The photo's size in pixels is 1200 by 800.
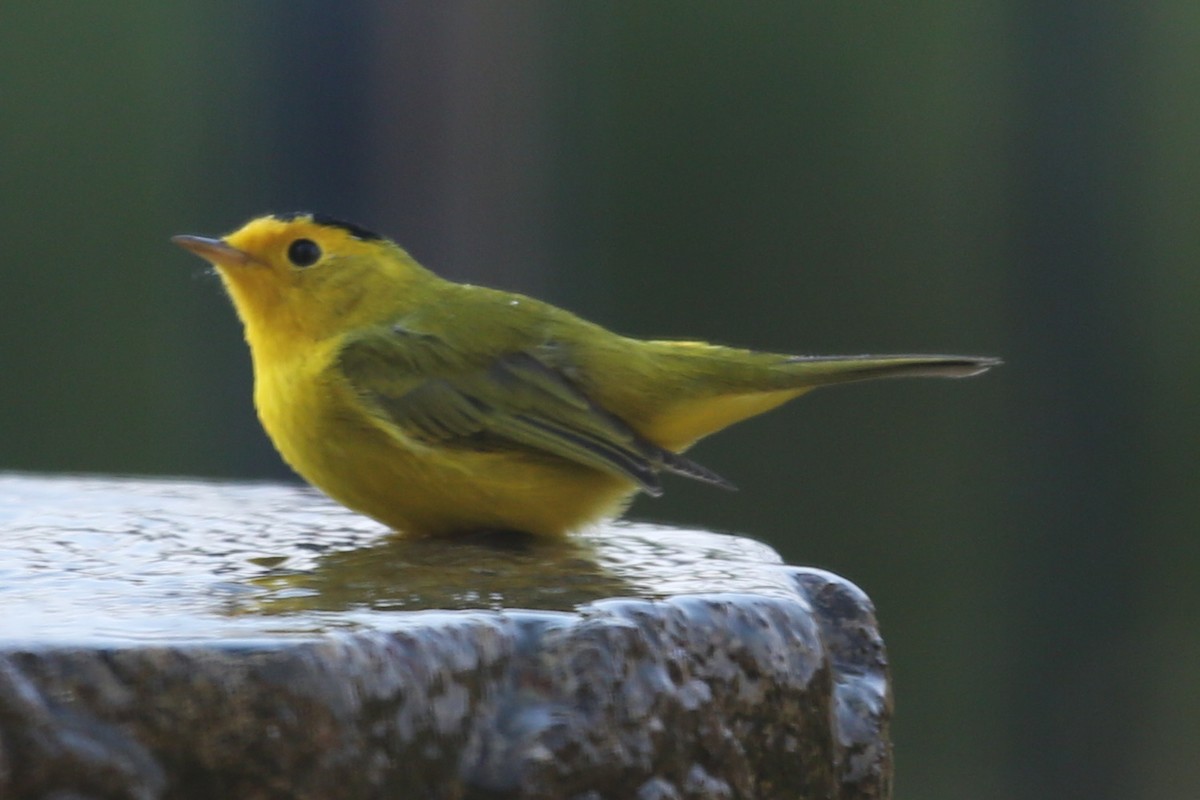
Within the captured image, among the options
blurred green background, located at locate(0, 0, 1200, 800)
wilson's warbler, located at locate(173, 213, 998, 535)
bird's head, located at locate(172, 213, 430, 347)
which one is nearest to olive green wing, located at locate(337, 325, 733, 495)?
wilson's warbler, located at locate(173, 213, 998, 535)

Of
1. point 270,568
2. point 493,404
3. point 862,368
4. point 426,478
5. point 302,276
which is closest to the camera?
point 270,568

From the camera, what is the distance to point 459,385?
4.74 meters

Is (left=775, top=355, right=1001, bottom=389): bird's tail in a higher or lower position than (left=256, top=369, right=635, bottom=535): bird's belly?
higher

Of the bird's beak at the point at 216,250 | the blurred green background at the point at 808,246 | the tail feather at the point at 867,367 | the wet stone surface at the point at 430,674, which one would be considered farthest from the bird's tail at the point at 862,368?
the blurred green background at the point at 808,246

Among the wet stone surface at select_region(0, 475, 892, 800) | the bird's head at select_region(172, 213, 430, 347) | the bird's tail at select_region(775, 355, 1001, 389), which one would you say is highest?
the bird's head at select_region(172, 213, 430, 347)

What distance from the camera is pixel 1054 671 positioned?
8391 mm

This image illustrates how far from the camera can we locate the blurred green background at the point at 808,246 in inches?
302

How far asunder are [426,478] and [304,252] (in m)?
0.93

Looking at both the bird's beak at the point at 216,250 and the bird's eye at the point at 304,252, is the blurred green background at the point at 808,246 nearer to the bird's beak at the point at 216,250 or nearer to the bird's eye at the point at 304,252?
the bird's eye at the point at 304,252

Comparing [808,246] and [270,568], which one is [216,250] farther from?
[808,246]

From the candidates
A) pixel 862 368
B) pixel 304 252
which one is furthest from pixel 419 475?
pixel 862 368

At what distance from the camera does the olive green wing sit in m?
4.53

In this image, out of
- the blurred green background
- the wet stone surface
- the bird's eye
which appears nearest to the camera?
the wet stone surface

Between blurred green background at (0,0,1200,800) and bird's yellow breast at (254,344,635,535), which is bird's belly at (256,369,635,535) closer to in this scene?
bird's yellow breast at (254,344,635,535)
